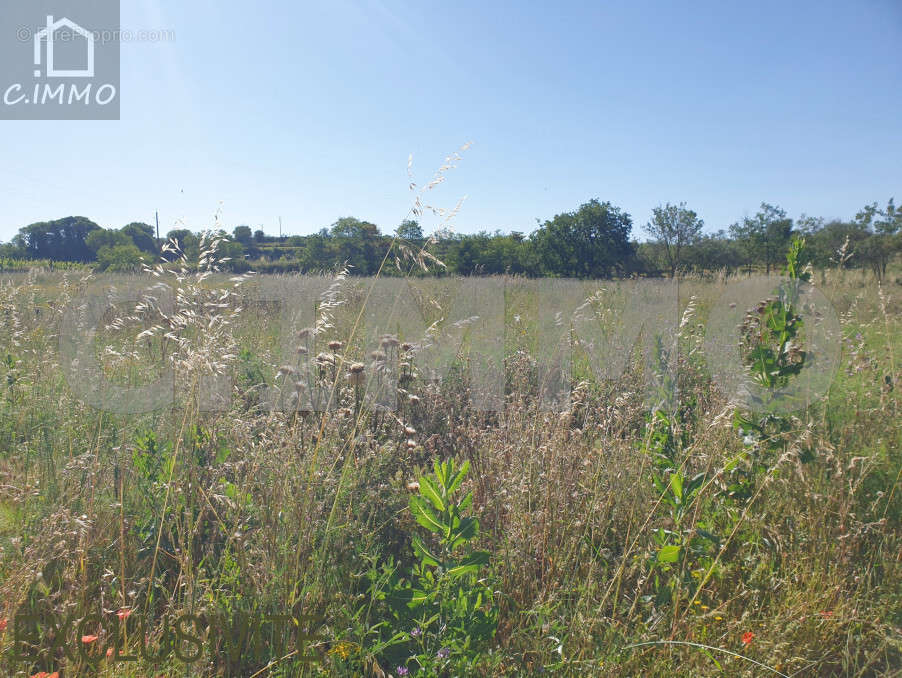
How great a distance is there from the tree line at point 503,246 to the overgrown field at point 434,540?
567 mm

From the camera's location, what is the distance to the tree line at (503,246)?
2.49 meters

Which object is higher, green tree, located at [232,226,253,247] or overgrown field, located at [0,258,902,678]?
green tree, located at [232,226,253,247]

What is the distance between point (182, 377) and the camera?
1.81 meters

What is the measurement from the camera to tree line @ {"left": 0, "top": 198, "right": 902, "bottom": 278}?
249cm

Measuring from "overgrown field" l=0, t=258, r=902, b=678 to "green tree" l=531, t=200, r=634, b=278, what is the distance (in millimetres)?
13428

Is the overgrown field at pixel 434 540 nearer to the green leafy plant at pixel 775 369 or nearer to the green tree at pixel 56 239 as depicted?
the green leafy plant at pixel 775 369

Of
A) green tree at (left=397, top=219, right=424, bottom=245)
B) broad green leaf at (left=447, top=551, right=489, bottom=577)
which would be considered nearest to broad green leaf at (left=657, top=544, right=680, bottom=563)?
broad green leaf at (left=447, top=551, right=489, bottom=577)

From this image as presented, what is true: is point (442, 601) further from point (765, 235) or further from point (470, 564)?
point (765, 235)

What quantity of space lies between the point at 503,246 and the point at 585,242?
421 inches

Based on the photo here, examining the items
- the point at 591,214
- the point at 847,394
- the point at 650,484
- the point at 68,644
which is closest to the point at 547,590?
the point at 650,484

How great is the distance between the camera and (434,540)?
6.19 feet

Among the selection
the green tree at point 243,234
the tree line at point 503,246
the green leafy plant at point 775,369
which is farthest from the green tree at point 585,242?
the green leafy plant at point 775,369

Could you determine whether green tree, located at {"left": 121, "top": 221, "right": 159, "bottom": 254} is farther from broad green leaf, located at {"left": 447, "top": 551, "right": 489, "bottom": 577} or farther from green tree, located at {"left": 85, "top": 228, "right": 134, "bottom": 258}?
broad green leaf, located at {"left": 447, "top": 551, "right": 489, "bottom": 577}

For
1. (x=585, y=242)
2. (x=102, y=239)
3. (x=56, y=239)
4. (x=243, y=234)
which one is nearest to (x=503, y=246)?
(x=243, y=234)
